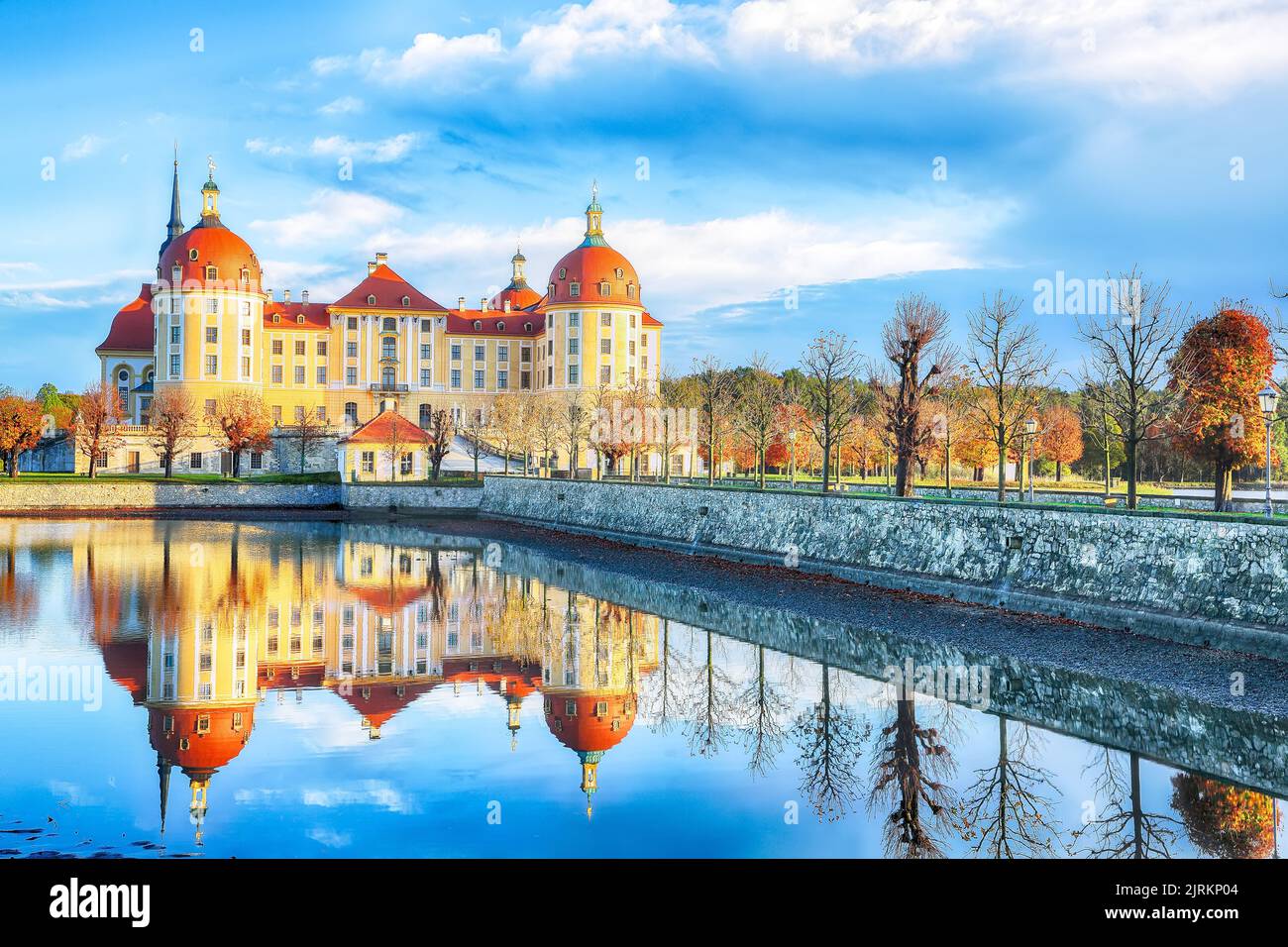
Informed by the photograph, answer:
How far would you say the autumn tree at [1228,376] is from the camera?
3120 cm

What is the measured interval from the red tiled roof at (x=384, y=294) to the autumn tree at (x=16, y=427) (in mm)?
21925

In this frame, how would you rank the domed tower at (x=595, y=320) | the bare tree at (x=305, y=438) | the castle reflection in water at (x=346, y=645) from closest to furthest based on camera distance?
the castle reflection in water at (x=346, y=645), the bare tree at (x=305, y=438), the domed tower at (x=595, y=320)

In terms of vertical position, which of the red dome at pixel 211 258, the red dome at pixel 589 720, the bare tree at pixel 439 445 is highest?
the red dome at pixel 211 258

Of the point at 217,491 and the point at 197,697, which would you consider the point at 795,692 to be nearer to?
the point at 197,697

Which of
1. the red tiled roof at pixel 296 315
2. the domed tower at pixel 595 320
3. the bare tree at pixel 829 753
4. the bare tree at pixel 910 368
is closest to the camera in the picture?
the bare tree at pixel 829 753

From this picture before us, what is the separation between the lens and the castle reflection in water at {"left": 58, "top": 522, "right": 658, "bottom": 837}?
38.7 ft

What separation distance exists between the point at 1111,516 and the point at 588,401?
4895cm

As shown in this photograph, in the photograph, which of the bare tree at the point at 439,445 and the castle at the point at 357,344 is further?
the castle at the point at 357,344

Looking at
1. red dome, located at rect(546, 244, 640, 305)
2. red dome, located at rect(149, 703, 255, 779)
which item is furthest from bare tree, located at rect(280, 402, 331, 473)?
red dome, located at rect(149, 703, 255, 779)

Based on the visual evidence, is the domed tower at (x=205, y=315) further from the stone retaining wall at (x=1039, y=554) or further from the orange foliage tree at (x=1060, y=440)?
the orange foliage tree at (x=1060, y=440)

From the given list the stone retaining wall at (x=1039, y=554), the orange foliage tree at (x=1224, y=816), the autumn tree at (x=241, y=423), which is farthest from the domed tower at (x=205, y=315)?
the orange foliage tree at (x=1224, y=816)

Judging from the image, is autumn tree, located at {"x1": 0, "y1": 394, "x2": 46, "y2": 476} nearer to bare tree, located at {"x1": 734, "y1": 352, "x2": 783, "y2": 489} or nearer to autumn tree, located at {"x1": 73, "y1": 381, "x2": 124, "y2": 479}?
autumn tree, located at {"x1": 73, "y1": 381, "x2": 124, "y2": 479}

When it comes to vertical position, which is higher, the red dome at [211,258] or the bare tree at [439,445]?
the red dome at [211,258]
